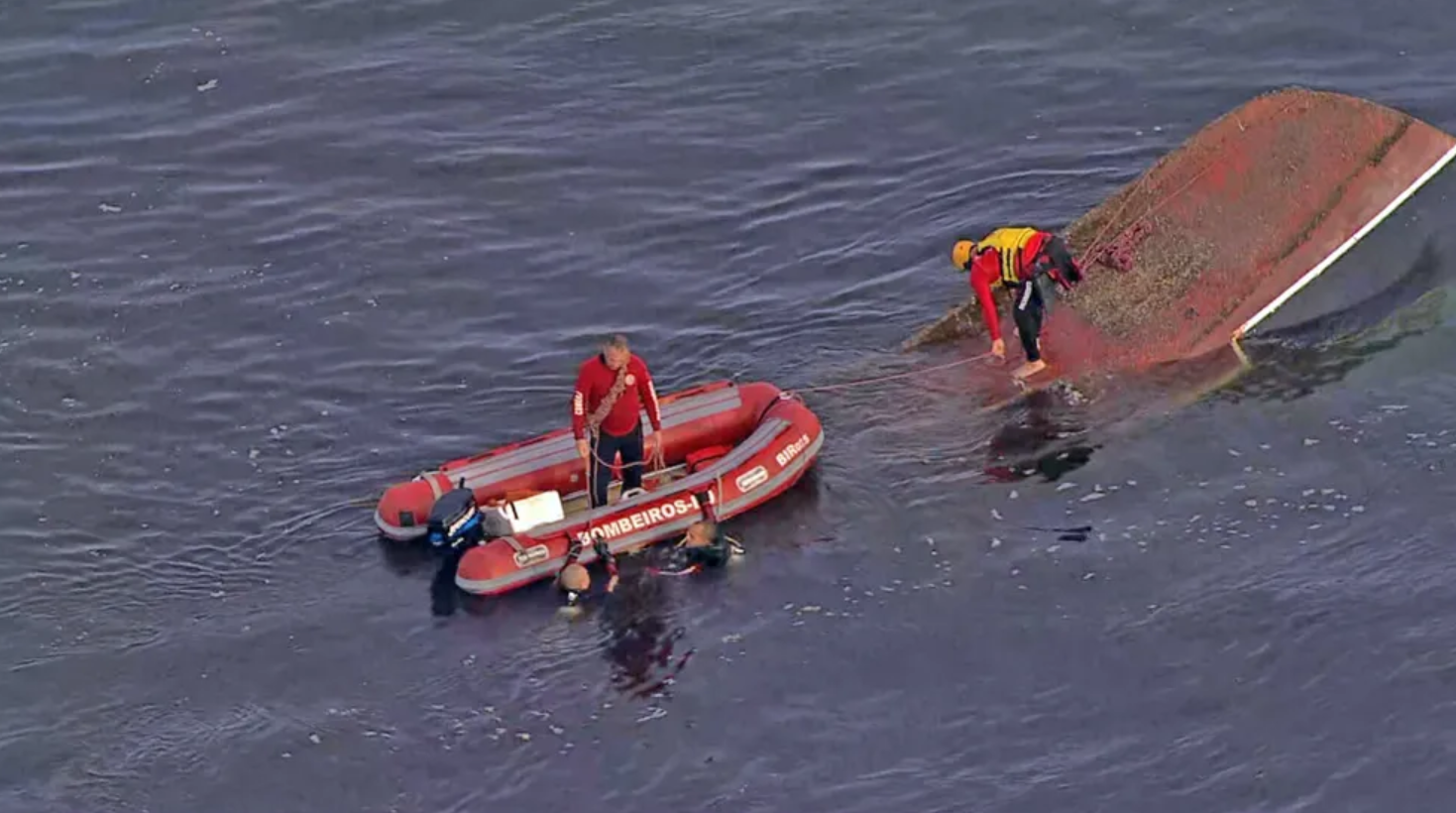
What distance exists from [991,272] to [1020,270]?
32cm

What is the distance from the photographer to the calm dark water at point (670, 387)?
60.0ft

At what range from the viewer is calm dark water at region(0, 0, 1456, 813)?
18297 mm

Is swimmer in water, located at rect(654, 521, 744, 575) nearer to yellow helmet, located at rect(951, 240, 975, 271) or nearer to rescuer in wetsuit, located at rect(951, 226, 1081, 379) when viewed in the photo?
rescuer in wetsuit, located at rect(951, 226, 1081, 379)

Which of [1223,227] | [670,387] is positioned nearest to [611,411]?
[670,387]

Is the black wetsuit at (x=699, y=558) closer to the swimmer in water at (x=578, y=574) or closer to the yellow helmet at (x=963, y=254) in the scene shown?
the swimmer in water at (x=578, y=574)

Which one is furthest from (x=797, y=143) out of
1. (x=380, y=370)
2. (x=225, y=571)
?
(x=225, y=571)

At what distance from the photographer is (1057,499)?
21.1 m

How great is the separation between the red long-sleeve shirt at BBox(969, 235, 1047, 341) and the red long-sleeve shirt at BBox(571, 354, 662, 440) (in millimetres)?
3874

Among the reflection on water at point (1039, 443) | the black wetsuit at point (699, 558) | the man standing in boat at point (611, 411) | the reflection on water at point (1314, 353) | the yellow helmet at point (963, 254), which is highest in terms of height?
the yellow helmet at point (963, 254)

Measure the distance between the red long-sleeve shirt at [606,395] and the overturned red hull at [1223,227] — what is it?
428cm

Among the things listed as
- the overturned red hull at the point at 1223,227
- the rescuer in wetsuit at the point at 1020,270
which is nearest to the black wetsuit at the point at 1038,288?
the rescuer in wetsuit at the point at 1020,270

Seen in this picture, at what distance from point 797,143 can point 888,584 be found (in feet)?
34.6

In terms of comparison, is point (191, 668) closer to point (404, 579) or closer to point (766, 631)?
point (404, 579)

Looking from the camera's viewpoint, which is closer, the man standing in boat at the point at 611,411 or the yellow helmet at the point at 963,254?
the man standing in boat at the point at 611,411
